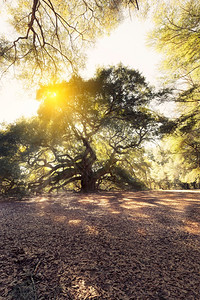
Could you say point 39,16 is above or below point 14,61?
above

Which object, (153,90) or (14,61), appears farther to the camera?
(153,90)

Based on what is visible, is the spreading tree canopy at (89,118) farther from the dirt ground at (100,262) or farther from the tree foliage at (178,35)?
the dirt ground at (100,262)

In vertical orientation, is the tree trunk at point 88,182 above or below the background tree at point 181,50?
below

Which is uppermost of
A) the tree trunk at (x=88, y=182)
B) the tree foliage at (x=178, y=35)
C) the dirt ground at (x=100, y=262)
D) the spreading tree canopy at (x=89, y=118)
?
the tree foliage at (x=178, y=35)

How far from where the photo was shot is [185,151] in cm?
904

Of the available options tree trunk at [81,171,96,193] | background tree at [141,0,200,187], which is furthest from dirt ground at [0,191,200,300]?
tree trunk at [81,171,96,193]

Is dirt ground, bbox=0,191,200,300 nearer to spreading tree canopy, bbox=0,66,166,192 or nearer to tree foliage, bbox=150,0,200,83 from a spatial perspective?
tree foliage, bbox=150,0,200,83

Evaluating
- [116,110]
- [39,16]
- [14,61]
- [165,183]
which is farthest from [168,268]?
[165,183]

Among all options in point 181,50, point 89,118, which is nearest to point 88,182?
point 89,118

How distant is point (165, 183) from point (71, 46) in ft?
78.9

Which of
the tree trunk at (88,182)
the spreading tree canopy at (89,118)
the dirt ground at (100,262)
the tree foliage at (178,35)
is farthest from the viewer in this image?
the tree trunk at (88,182)

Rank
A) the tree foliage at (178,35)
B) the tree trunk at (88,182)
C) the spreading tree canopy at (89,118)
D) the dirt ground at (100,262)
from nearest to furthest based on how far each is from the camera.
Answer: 1. the dirt ground at (100,262)
2. the tree foliage at (178,35)
3. the spreading tree canopy at (89,118)
4. the tree trunk at (88,182)

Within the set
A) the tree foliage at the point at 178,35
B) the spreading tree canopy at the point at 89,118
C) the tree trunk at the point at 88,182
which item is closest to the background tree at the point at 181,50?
the tree foliage at the point at 178,35

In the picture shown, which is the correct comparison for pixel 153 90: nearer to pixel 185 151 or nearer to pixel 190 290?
pixel 185 151
